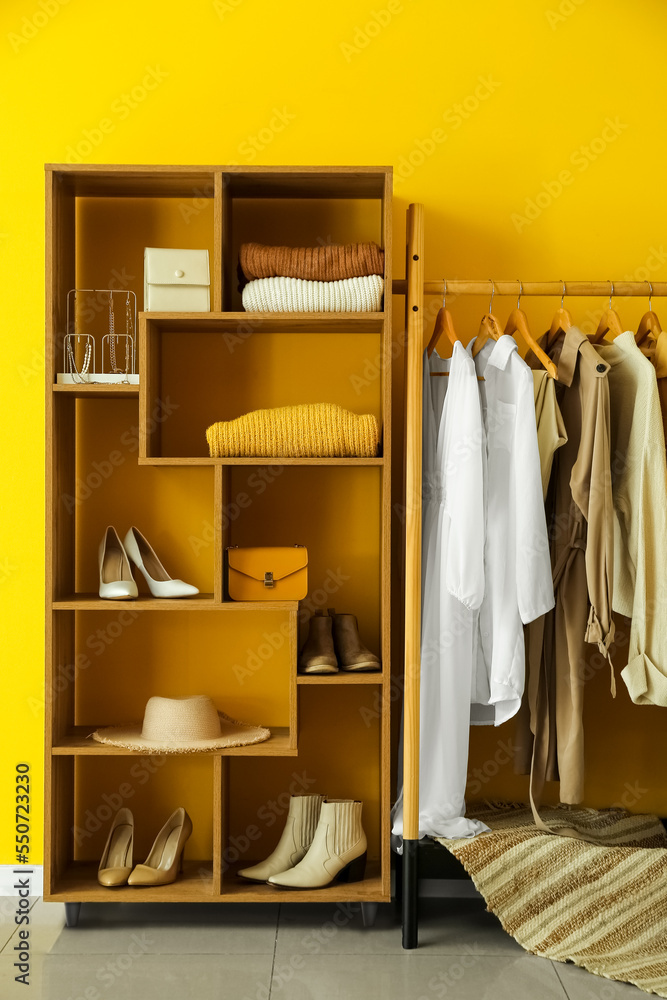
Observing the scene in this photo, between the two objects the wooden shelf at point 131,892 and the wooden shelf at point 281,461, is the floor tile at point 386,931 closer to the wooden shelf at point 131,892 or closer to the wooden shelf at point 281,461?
the wooden shelf at point 131,892

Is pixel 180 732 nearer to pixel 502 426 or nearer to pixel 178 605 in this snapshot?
pixel 178 605

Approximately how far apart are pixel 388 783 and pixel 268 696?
526 mm

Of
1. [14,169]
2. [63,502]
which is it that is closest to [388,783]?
[63,502]

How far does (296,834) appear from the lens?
250cm

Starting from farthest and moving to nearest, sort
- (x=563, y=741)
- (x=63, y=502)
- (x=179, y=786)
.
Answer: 1. (x=179, y=786)
2. (x=63, y=502)
3. (x=563, y=741)

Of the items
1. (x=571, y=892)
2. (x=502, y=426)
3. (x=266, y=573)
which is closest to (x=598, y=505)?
(x=502, y=426)

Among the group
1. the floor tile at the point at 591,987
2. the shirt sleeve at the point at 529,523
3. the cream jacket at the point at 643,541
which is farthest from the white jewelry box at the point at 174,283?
the floor tile at the point at 591,987

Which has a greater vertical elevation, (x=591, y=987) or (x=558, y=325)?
(x=558, y=325)

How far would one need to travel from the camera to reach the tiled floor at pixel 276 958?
6.81ft

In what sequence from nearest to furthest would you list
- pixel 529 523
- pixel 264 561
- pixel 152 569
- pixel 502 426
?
pixel 529 523
pixel 502 426
pixel 264 561
pixel 152 569

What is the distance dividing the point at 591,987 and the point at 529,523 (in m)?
1.17

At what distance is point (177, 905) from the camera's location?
8.37 feet

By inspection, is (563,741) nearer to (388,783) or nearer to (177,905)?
(388,783)

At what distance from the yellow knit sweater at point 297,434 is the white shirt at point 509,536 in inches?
13.8
